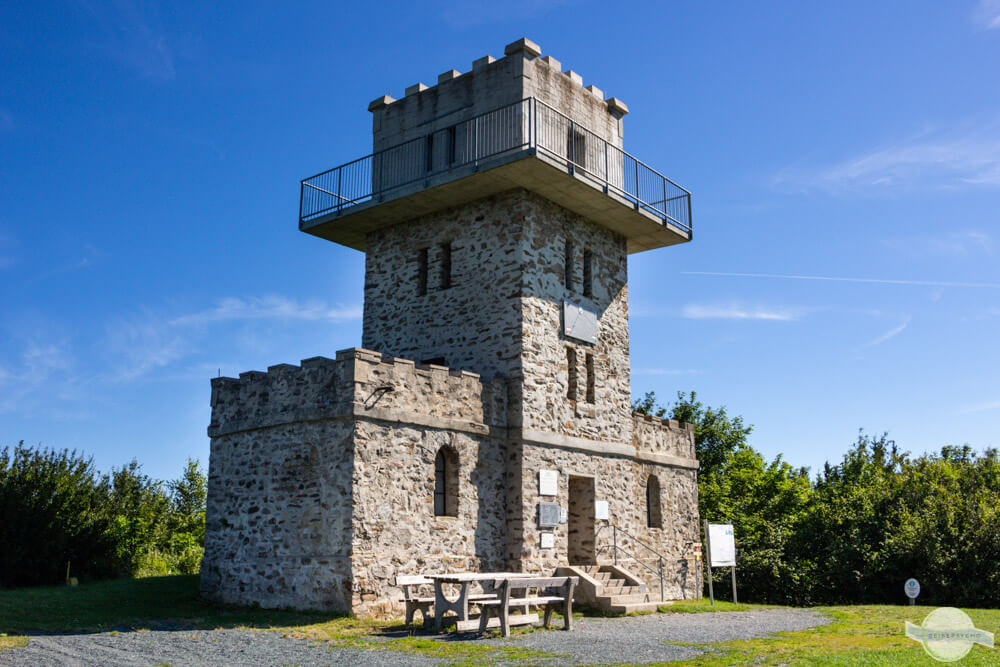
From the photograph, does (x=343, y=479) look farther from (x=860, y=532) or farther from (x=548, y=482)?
(x=860, y=532)

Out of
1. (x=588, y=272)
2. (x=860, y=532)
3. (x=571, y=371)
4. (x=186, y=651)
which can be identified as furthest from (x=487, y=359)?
(x=860, y=532)

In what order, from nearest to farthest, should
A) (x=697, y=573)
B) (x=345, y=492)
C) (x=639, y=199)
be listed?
(x=345, y=492) → (x=639, y=199) → (x=697, y=573)

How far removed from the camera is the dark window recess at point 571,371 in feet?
60.1

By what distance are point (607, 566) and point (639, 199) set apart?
782cm

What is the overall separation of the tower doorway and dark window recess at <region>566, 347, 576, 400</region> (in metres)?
1.70

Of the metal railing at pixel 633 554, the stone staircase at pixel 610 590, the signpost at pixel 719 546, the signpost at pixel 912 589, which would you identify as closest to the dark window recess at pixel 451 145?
the metal railing at pixel 633 554

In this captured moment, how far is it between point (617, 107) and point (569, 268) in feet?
14.4

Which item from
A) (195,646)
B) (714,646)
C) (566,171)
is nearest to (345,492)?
(195,646)

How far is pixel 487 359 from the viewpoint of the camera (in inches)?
695

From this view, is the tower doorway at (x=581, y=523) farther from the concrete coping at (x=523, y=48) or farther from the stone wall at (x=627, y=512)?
the concrete coping at (x=523, y=48)

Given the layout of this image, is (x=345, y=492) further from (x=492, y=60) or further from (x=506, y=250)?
(x=492, y=60)

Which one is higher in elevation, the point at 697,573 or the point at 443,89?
the point at 443,89

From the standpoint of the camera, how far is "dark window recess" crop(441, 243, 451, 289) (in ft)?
61.9

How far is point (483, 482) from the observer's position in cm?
1641
